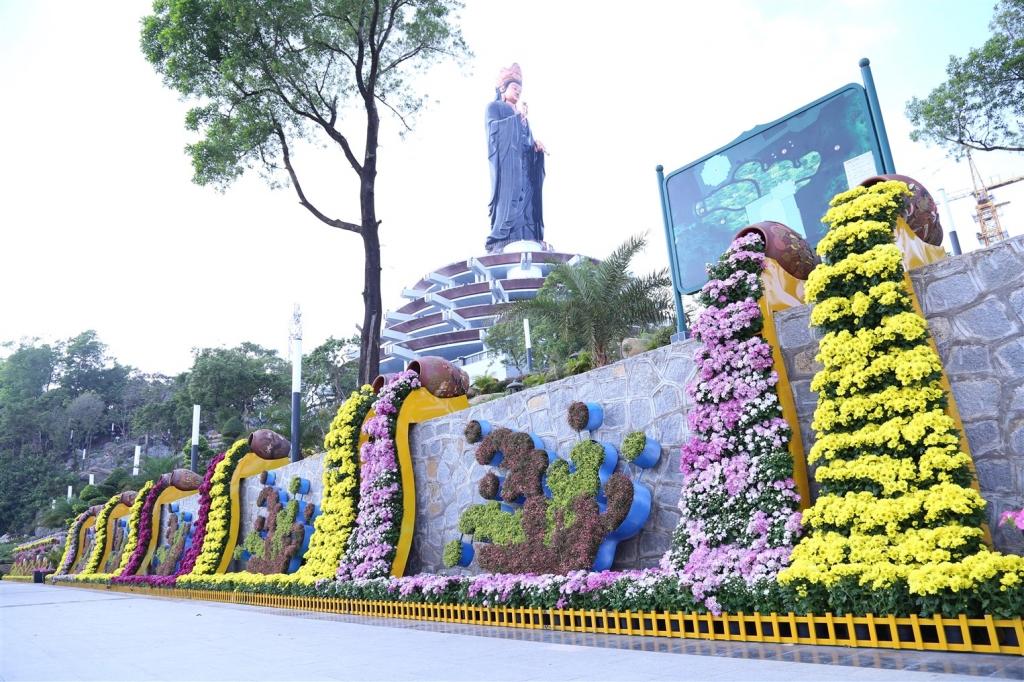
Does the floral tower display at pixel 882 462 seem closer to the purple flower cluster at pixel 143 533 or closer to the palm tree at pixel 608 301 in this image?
the palm tree at pixel 608 301

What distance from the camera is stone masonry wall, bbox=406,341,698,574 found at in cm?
568

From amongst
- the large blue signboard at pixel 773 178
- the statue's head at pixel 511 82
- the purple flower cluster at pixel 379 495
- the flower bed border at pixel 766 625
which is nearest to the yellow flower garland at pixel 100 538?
the purple flower cluster at pixel 379 495

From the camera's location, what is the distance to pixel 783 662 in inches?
133

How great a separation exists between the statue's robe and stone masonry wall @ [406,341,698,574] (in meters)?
44.3

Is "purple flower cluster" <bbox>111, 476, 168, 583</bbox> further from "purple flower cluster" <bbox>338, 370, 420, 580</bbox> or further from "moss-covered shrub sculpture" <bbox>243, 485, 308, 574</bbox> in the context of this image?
"purple flower cluster" <bbox>338, 370, 420, 580</bbox>

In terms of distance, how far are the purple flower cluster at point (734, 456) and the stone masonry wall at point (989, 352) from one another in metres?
1.02

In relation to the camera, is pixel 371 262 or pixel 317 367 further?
pixel 317 367

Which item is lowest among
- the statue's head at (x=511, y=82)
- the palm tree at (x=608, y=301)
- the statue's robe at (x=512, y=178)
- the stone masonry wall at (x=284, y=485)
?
the stone masonry wall at (x=284, y=485)

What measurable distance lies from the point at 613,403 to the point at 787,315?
171 cm

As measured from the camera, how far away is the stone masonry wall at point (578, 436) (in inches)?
224

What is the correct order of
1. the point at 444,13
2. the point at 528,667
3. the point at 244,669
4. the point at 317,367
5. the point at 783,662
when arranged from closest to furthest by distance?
1. the point at 783,662
2. the point at 528,667
3. the point at 244,669
4. the point at 444,13
5. the point at 317,367

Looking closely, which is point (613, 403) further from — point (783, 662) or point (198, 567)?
point (198, 567)

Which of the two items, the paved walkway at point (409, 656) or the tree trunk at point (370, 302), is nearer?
the paved walkway at point (409, 656)

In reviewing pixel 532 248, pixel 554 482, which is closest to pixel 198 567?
pixel 554 482
